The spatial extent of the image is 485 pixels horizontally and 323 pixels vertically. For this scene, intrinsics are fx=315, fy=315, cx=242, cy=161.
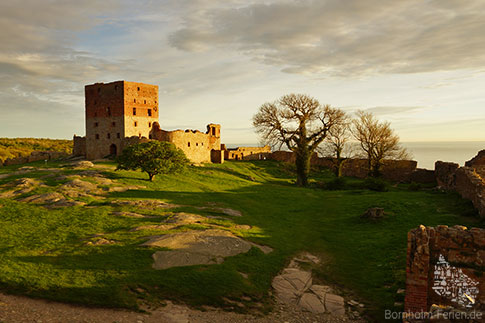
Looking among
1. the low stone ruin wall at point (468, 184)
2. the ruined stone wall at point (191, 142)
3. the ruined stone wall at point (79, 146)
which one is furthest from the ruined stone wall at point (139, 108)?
the low stone ruin wall at point (468, 184)

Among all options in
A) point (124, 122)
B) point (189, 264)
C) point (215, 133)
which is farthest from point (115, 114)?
point (189, 264)

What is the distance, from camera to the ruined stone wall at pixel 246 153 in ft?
253

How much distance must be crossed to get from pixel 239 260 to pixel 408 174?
1858 inches

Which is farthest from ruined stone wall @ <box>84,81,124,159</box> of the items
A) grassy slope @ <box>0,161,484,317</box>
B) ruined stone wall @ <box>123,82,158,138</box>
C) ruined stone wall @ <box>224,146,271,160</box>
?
grassy slope @ <box>0,161,484,317</box>

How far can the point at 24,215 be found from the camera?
19.9 meters

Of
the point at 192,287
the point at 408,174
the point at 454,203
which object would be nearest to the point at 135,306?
the point at 192,287

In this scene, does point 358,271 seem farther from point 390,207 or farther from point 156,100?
point 156,100

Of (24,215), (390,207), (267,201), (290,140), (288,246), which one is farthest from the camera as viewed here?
(290,140)

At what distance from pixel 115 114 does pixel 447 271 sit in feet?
187

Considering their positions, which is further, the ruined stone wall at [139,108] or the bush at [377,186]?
the ruined stone wall at [139,108]

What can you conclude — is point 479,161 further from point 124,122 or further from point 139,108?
point 124,122

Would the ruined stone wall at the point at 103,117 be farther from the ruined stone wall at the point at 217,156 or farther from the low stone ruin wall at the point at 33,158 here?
the ruined stone wall at the point at 217,156

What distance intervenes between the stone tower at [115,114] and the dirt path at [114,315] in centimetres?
4960

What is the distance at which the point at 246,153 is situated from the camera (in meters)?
79.9
